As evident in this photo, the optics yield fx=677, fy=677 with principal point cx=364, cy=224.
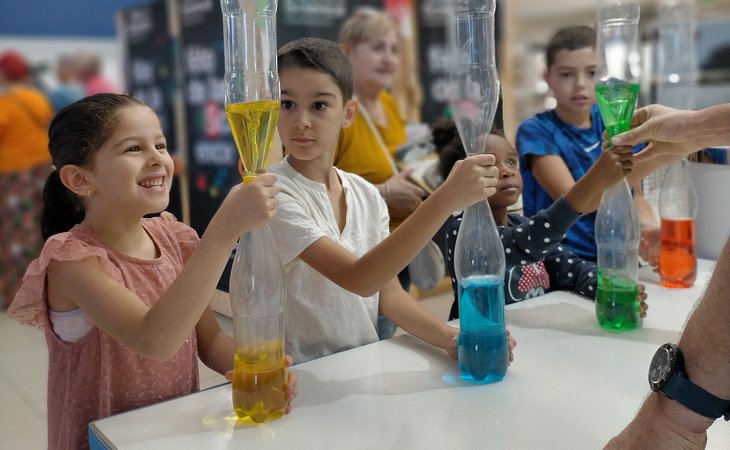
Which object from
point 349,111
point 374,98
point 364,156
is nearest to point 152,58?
point 374,98

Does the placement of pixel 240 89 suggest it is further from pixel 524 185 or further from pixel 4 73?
pixel 4 73

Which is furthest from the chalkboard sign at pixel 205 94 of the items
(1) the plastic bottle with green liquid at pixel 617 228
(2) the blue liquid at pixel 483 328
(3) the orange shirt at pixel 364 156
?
(2) the blue liquid at pixel 483 328

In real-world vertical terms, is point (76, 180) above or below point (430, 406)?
above

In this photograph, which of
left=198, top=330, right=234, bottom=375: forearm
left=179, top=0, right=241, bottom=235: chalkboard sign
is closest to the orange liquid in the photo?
left=198, top=330, right=234, bottom=375: forearm

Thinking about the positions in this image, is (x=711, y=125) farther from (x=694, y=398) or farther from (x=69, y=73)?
(x=69, y=73)

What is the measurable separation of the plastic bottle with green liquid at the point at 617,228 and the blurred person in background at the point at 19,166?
3806 mm

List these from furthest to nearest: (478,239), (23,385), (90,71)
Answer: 1. (90,71)
2. (23,385)
3. (478,239)

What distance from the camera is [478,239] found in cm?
112

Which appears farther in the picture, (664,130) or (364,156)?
(364,156)

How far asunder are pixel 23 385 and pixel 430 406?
2775 millimetres

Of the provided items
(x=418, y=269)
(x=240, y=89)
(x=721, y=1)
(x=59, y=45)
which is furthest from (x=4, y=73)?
(x=721, y=1)

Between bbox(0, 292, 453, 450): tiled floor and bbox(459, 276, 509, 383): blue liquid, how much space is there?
430mm

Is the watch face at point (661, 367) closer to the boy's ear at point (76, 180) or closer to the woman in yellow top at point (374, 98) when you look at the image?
the boy's ear at point (76, 180)

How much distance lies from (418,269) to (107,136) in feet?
2.94
